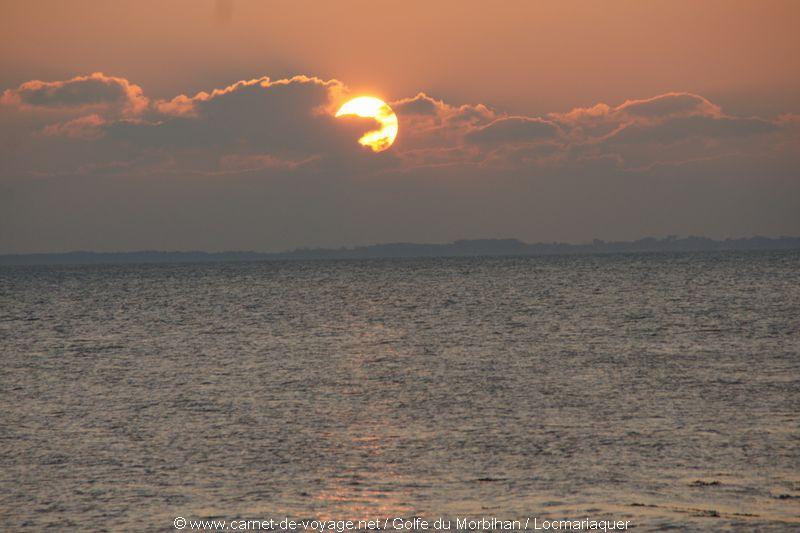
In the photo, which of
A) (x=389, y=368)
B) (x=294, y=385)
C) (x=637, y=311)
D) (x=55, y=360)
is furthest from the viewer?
(x=637, y=311)

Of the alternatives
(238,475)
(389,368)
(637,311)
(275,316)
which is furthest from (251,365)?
(637,311)

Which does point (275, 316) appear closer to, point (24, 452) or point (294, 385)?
point (294, 385)

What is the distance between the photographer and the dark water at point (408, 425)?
20609mm

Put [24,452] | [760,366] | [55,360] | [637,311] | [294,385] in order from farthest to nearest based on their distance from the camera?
1. [637,311]
2. [55,360]
3. [760,366]
4. [294,385]
5. [24,452]

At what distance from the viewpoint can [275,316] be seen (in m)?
91.2

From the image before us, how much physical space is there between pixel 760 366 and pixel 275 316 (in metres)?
55.1

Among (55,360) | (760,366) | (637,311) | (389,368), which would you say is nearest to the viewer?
(760,366)

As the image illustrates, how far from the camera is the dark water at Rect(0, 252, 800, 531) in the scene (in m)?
20.6

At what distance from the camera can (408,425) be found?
99.8ft

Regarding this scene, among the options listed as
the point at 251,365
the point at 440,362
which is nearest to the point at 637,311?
the point at 440,362

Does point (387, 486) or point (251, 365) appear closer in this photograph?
point (387, 486)

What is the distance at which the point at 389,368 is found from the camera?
4753 centimetres

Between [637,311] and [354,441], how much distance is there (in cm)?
6468

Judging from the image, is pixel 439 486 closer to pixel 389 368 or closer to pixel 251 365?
pixel 389 368
